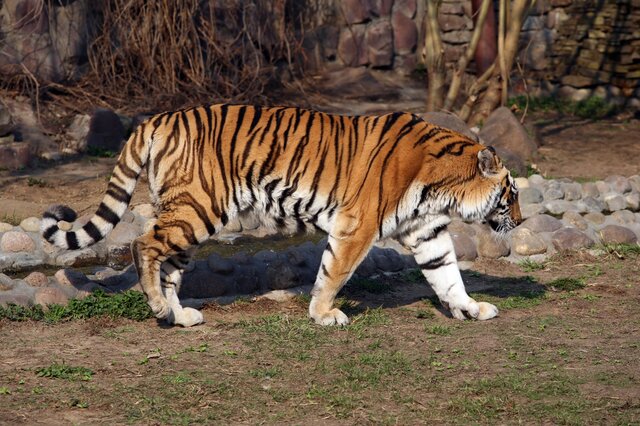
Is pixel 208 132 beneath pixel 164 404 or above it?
above

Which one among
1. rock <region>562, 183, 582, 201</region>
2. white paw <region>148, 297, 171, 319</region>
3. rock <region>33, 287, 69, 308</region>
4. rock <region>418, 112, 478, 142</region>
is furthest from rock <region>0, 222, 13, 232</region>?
rock <region>562, 183, 582, 201</region>

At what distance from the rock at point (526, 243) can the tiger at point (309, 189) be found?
2.03m

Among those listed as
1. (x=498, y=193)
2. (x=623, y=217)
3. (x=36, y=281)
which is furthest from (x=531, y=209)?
(x=36, y=281)

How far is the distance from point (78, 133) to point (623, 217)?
580cm

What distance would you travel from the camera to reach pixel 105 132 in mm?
11508

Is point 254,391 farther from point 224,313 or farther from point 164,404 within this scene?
point 224,313

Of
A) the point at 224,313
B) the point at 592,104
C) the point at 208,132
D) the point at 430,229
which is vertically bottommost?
the point at 592,104

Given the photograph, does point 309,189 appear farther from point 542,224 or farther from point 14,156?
point 14,156

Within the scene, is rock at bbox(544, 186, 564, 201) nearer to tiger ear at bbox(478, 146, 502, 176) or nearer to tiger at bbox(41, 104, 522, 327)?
tiger at bbox(41, 104, 522, 327)

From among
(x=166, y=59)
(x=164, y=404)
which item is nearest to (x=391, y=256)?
(x=164, y=404)

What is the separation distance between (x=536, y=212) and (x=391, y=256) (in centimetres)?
215

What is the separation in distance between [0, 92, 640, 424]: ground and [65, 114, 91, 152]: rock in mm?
4745

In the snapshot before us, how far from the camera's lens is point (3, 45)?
12.1 metres

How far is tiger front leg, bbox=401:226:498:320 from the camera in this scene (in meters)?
6.89
